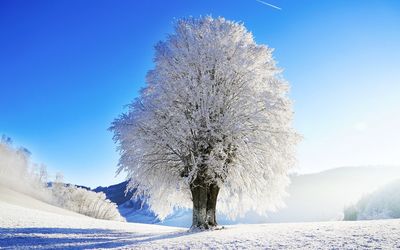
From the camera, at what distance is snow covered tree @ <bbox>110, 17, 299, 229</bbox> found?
826 inches

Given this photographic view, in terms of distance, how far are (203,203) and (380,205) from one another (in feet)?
131

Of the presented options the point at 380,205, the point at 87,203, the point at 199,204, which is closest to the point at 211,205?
the point at 199,204

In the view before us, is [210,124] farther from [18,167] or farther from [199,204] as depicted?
[18,167]

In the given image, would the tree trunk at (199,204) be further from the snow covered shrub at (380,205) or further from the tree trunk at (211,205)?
the snow covered shrub at (380,205)

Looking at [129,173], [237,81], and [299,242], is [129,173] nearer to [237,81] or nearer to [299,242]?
[237,81]

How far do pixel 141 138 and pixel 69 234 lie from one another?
22.7 feet

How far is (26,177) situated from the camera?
121m

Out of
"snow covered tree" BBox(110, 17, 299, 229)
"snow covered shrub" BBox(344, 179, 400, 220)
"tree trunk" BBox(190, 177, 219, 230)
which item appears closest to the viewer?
"snow covered tree" BBox(110, 17, 299, 229)

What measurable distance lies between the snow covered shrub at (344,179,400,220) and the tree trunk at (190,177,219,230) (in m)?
36.2

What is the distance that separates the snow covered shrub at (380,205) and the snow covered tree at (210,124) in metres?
32.6

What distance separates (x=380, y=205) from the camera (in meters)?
51.8

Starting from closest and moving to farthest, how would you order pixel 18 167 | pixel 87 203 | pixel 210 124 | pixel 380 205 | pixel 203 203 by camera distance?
pixel 210 124, pixel 203 203, pixel 380 205, pixel 87 203, pixel 18 167

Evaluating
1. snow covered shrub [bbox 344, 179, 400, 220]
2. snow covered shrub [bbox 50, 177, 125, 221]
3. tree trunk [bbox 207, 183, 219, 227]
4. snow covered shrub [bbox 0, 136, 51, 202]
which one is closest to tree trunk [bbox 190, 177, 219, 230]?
tree trunk [bbox 207, 183, 219, 227]

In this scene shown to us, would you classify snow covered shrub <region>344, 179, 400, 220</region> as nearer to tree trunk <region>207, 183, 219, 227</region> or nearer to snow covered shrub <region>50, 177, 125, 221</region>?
tree trunk <region>207, 183, 219, 227</region>
